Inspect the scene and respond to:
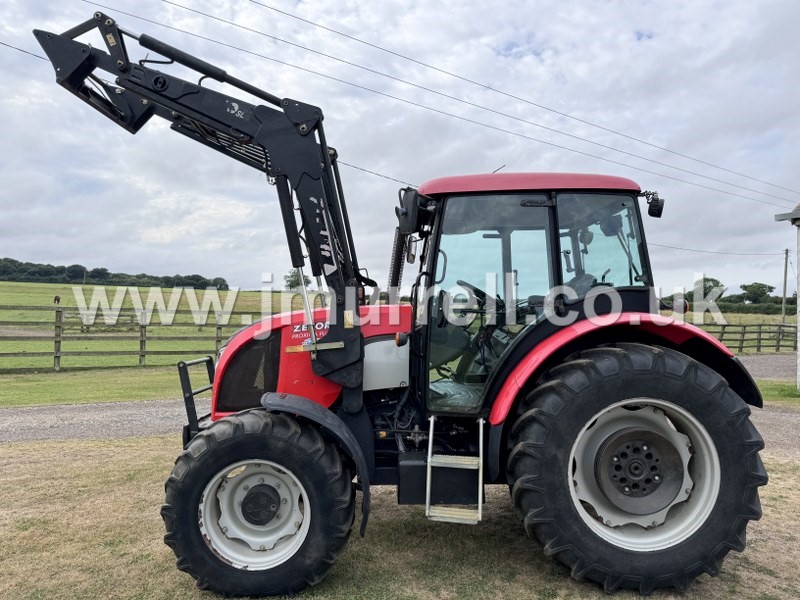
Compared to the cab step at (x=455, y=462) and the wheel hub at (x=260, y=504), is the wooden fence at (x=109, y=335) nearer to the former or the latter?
the wheel hub at (x=260, y=504)

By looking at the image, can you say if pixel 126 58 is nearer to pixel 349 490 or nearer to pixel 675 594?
pixel 349 490

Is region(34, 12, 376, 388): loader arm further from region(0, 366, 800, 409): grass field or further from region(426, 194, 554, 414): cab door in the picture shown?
region(0, 366, 800, 409): grass field

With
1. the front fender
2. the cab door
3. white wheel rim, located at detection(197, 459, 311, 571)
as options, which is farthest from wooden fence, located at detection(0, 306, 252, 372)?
the cab door

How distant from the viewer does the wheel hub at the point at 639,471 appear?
3.22m

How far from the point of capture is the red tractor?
9.97ft

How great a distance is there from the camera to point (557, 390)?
10.1 ft

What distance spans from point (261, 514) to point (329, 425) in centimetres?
66

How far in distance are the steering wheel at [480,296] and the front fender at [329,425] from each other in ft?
3.92

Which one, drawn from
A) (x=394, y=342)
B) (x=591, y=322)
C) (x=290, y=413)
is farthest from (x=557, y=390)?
(x=290, y=413)

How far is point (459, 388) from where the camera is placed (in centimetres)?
355

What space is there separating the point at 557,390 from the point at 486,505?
1.81 meters

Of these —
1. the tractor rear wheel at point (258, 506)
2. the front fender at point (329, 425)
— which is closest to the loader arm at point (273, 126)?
the front fender at point (329, 425)

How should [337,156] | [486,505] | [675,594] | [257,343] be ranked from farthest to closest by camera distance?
A: [486,505]
[337,156]
[257,343]
[675,594]

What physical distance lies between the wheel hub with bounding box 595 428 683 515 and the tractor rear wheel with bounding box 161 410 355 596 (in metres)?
1.55
